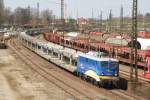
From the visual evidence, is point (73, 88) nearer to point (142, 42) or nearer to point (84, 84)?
point (84, 84)

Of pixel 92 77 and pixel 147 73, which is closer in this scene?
pixel 92 77

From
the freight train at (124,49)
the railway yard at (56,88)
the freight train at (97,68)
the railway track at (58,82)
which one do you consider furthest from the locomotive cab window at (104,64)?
the railway track at (58,82)

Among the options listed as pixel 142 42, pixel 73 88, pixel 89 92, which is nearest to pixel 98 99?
pixel 89 92

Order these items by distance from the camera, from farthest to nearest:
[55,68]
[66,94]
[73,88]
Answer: [55,68] < [73,88] < [66,94]

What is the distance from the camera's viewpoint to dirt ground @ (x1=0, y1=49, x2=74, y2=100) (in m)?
34.8

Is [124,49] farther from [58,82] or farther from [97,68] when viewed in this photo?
[97,68]

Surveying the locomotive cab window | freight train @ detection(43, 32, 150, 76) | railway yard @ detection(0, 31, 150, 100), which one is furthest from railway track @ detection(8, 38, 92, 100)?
freight train @ detection(43, 32, 150, 76)

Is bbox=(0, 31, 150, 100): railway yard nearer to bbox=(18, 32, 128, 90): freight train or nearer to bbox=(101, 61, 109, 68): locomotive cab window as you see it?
bbox=(18, 32, 128, 90): freight train

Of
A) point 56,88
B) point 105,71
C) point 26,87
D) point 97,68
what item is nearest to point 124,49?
point 97,68

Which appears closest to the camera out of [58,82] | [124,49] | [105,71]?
[105,71]

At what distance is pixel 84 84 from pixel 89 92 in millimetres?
4988

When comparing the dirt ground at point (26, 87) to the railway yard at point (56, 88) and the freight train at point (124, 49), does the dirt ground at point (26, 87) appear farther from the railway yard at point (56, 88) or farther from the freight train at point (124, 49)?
the freight train at point (124, 49)

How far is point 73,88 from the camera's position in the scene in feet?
130

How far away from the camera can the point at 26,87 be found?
1581 inches
